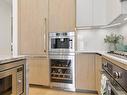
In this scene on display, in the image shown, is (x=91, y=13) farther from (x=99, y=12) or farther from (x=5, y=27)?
(x=5, y=27)

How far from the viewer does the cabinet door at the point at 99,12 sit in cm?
342

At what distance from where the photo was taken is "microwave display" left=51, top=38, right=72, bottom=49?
3.59 m

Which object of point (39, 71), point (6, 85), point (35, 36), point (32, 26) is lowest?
point (39, 71)

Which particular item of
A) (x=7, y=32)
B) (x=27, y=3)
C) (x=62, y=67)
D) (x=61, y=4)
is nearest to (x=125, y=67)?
(x=62, y=67)

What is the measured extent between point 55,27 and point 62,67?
942 mm

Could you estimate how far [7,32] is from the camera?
5.96 m

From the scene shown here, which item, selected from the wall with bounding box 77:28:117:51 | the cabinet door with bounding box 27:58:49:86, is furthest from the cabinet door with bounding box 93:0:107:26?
the cabinet door with bounding box 27:58:49:86

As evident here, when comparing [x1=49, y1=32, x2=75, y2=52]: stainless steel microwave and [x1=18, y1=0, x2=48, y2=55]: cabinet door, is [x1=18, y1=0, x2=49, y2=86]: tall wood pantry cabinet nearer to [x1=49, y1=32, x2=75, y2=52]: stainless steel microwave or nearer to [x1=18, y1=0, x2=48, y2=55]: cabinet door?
[x1=18, y1=0, x2=48, y2=55]: cabinet door

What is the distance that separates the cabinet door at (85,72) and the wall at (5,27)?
9.65 feet

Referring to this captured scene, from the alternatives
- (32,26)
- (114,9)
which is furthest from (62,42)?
(114,9)

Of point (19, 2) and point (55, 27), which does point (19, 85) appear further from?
point (19, 2)

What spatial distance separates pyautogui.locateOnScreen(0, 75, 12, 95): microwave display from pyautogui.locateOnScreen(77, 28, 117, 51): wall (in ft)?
8.10

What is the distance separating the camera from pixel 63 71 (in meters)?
3.64

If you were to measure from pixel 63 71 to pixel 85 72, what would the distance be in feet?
1.83
